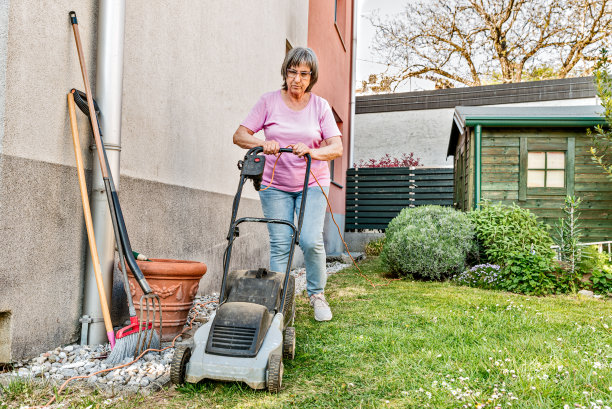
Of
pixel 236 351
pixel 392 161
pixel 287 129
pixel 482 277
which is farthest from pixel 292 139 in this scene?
pixel 392 161

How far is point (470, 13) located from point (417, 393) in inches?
743

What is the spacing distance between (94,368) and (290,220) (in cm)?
149

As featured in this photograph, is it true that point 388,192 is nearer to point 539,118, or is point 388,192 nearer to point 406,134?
point 406,134

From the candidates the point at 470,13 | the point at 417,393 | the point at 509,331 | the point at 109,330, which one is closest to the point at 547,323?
the point at 509,331

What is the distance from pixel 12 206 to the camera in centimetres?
218

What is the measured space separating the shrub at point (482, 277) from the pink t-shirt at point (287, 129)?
3246mm

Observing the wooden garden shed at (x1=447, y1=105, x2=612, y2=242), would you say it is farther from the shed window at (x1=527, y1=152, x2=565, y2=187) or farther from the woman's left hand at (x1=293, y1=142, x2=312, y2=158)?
the woman's left hand at (x1=293, y1=142, x2=312, y2=158)

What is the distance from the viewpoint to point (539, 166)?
757 cm

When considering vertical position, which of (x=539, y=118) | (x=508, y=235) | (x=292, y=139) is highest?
(x=539, y=118)

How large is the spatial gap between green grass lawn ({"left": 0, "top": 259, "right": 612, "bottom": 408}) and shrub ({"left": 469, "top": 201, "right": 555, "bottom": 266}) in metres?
1.57

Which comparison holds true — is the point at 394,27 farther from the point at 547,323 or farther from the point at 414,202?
the point at 547,323

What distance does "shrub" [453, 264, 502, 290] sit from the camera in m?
5.49

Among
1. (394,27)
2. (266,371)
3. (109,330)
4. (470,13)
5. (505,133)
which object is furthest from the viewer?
(394,27)

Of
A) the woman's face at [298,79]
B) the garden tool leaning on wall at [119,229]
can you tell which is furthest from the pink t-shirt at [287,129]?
the garden tool leaning on wall at [119,229]
